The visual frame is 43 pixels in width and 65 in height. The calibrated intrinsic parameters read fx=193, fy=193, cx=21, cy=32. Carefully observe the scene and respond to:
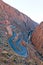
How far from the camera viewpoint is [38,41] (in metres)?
17.6

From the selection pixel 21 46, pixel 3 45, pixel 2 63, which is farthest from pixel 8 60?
pixel 21 46

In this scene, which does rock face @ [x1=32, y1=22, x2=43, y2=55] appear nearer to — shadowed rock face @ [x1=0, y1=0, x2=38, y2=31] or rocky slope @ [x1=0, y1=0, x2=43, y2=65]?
rocky slope @ [x1=0, y1=0, x2=43, y2=65]

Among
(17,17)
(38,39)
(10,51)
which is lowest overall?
(10,51)

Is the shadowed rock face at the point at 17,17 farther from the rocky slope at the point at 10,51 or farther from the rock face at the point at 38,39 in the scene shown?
the rock face at the point at 38,39

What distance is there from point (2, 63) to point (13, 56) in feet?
4.63

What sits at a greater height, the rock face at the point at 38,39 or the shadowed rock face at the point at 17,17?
the shadowed rock face at the point at 17,17

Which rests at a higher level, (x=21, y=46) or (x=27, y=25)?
(x=27, y=25)

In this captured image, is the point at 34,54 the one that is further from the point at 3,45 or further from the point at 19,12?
the point at 19,12

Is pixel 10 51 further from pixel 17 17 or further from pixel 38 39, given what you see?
pixel 17 17

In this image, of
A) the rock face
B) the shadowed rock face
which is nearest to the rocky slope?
the shadowed rock face

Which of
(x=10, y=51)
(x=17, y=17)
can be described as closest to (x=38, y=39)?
(x=17, y=17)

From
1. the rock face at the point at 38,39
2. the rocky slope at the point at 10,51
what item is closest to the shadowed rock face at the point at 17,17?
the rocky slope at the point at 10,51

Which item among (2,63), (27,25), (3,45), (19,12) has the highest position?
(19,12)

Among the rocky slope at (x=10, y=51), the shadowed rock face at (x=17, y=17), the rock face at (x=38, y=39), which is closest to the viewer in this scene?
the rocky slope at (x=10, y=51)
